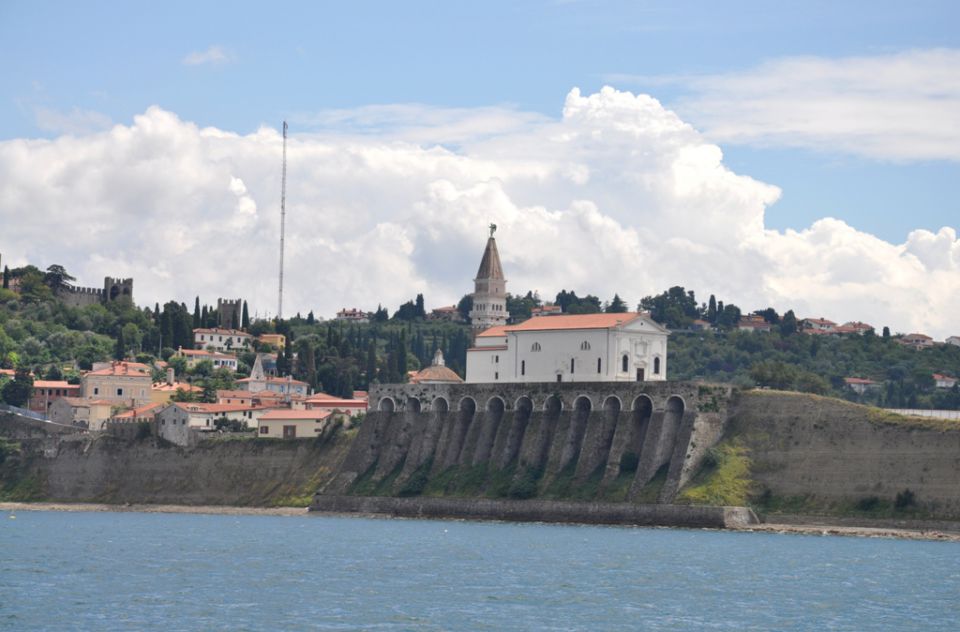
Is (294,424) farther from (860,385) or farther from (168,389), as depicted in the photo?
(860,385)

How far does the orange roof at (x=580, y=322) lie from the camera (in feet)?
342

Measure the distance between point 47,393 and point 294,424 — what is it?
1335 inches

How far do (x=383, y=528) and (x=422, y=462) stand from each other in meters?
14.4

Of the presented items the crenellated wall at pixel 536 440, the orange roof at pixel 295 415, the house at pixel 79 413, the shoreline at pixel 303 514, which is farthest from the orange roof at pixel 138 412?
the crenellated wall at pixel 536 440

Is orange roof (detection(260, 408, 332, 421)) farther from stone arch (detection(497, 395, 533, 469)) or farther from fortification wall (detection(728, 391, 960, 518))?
fortification wall (detection(728, 391, 960, 518))

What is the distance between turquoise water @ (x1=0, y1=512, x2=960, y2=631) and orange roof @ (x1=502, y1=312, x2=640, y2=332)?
17.3 metres

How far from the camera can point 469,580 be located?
2430 inches

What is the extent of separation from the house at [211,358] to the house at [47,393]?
17.0m

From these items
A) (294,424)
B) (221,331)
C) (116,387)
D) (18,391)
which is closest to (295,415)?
(294,424)

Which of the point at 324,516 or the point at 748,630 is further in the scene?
the point at 324,516

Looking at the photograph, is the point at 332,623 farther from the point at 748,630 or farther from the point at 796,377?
the point at 796,377

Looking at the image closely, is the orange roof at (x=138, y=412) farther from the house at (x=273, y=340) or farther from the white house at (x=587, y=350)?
the house at (x=273, y=340)

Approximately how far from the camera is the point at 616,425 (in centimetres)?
9844

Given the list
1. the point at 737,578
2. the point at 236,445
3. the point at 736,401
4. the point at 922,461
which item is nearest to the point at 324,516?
the point at 236,445
